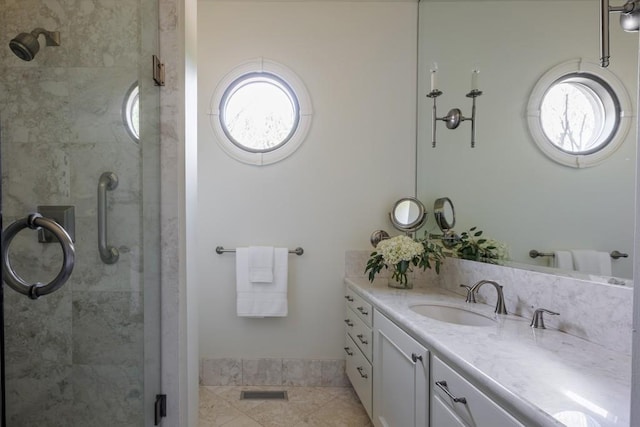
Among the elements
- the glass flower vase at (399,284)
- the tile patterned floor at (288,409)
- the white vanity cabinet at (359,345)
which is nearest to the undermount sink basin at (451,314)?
the white vanity cabinet at (359,345)

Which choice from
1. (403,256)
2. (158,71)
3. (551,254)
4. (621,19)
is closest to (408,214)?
(403,256)

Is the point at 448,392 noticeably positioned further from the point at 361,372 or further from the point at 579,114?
the point at 579,114

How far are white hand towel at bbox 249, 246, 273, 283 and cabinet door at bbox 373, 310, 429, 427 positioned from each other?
0.84 m

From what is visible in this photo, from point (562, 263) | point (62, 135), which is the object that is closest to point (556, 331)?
point (562, 263)

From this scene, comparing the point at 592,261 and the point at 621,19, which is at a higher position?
the point at 621,19

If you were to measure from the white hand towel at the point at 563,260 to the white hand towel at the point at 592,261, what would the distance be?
0.05 feet

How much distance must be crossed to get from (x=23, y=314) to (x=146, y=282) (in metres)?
0.36

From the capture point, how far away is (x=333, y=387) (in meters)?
2.23

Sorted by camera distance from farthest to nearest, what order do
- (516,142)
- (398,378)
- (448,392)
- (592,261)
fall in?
(516,142) < (398,378) < (592,261) < (448,392)

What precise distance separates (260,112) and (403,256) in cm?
148

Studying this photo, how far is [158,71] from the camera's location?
4.03 feet

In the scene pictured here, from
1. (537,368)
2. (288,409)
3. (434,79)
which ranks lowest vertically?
(288,409)

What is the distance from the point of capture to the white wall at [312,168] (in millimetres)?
2240

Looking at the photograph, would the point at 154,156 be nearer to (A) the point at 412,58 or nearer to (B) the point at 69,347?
(B) the point at 69,347
